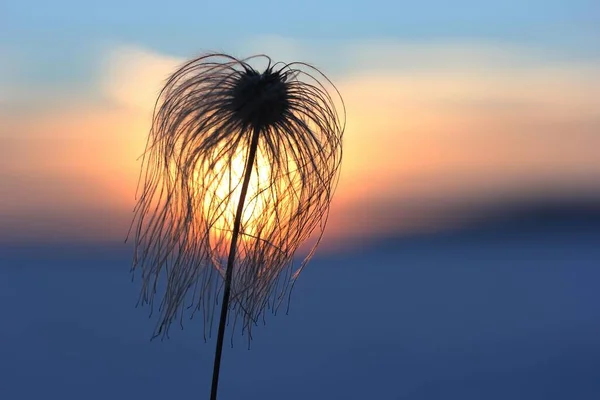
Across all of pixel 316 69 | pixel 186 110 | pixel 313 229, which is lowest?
pixel 313 229

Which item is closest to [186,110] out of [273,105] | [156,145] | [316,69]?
[156,145]

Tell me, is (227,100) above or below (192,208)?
above

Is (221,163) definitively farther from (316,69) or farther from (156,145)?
(316,69)

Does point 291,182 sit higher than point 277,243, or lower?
higher

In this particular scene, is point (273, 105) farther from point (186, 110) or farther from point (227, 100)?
point (186, 110)

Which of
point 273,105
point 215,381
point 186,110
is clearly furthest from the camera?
point 186,110

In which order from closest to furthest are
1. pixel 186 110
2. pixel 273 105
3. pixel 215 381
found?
1. pixel 215 381
2. pixel 273 105
3. pixel 186 110

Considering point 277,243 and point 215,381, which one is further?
point 277,243

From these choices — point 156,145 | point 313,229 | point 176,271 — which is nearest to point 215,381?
point 176,271

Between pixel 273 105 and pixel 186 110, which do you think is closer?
pixel 273 105
